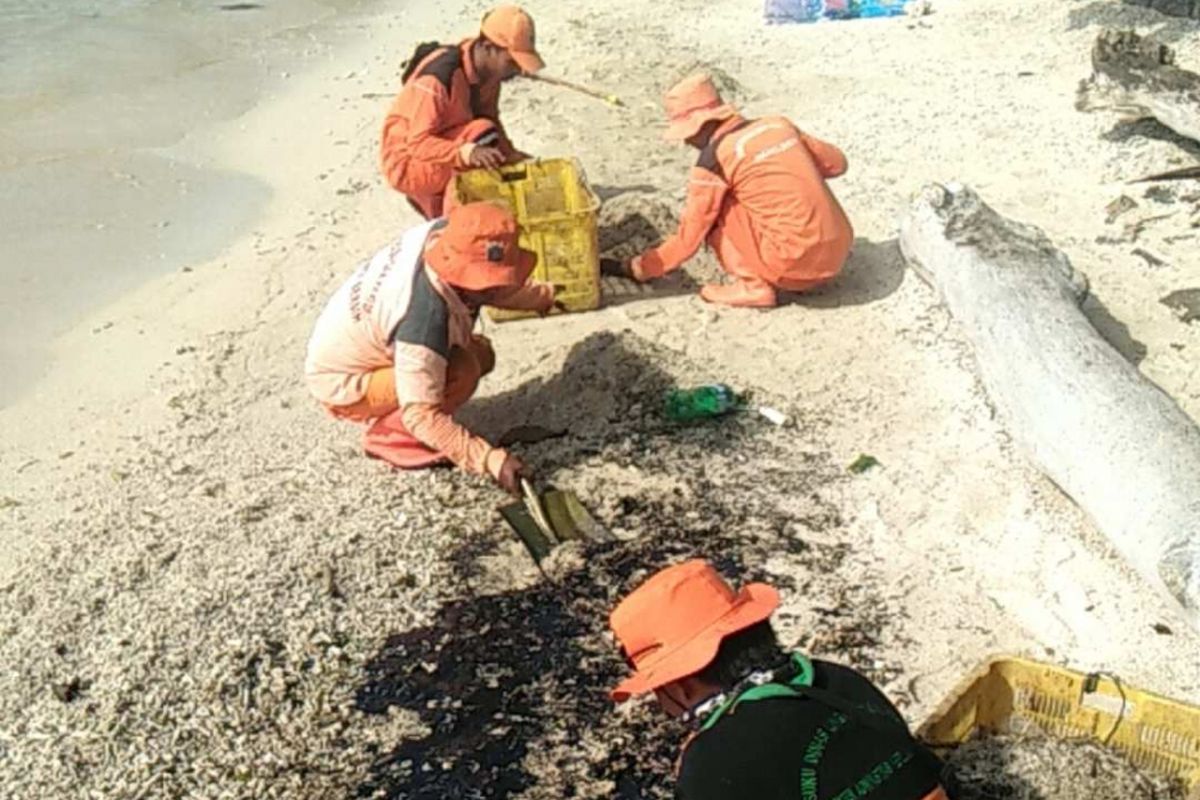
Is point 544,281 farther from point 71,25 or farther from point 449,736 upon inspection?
point 71,25

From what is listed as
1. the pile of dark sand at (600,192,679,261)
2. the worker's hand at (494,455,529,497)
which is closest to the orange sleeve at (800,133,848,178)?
the pile of dark sand at (600,192,679,261)

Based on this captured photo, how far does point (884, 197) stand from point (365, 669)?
4.61m

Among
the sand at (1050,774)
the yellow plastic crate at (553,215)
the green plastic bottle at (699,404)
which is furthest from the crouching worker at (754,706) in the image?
the yellow plastic crate at (553,215)

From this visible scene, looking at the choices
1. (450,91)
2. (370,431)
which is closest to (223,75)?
(450,91)

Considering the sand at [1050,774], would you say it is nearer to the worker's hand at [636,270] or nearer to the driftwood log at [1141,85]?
the worker's hand at [636,270]

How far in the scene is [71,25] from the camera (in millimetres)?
13711

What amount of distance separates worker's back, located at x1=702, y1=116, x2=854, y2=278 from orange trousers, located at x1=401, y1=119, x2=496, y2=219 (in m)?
1.26

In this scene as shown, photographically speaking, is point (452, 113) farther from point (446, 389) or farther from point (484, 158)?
point (446, 389)

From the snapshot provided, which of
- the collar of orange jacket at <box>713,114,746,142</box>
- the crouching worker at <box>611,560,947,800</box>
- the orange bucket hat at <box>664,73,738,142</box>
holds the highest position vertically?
the crouching worker at <box>611,560,947,800</box>

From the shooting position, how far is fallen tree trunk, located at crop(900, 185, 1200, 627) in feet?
15.1

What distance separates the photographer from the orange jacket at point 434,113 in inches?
283

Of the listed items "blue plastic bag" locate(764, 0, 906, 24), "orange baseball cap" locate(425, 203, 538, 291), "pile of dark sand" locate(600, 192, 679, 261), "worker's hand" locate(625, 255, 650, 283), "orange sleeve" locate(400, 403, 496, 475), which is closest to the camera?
"orange baseball cap" locate(425, 203, 538, 291)

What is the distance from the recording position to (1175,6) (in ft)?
35.3

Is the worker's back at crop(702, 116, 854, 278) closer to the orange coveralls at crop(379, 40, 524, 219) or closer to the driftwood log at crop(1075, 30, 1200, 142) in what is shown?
the orange coveralls at crop(379, 40, 524, 219)
